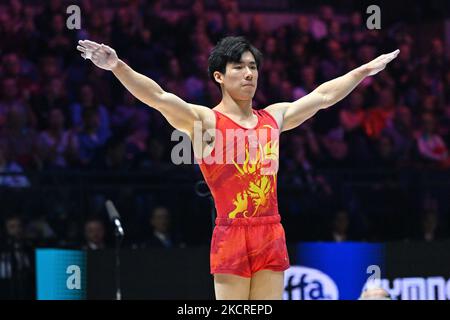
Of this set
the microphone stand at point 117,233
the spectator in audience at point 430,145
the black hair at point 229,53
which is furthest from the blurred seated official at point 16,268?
the spectator in audience at point 430,145

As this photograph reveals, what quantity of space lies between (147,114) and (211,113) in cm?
602

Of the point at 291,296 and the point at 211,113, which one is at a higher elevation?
the point at 211,113

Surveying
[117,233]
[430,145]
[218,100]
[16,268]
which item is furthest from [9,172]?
[430,145]

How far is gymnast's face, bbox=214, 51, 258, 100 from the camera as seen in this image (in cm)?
596

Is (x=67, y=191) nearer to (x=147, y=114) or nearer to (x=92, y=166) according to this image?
(x=92, y=166)

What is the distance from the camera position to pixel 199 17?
13.1 meters

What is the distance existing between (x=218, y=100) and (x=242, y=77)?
5.91 meters


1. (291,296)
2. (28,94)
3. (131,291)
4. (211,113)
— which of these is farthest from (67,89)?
(211,113)

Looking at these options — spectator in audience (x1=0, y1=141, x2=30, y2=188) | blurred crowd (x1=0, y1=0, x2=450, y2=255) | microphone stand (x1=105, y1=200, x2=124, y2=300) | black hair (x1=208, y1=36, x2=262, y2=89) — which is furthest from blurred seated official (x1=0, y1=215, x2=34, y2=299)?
black hair (x1=208, y1=36, x2=262, y2=89)

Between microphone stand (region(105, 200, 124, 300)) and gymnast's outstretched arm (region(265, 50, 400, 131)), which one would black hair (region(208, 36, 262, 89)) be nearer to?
gymnast's outstretched arm (region(265, 50, 400, 131))

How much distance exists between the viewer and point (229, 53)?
600 centimetres

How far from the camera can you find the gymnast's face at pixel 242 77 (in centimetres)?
596

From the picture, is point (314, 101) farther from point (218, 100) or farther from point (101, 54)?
point (218, 100)

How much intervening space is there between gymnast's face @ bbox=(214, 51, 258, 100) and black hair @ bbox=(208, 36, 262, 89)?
0.08 ft
